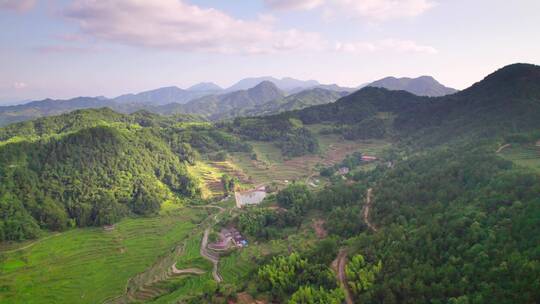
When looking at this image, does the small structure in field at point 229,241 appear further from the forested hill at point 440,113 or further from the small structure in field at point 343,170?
the forested hill at point 440,113

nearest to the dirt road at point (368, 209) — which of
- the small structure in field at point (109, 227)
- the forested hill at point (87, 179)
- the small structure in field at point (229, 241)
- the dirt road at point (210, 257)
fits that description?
the small structure in field at point (229, 241)

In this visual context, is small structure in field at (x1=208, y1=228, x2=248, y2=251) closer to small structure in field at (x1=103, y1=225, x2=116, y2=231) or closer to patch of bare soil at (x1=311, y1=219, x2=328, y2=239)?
patch of bare soil at (x1=311, y1=219, x2=328, y2=239)

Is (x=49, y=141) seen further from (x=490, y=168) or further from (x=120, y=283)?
(x=490, y=168)

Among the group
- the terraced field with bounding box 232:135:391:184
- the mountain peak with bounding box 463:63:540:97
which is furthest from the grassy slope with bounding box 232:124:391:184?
the mountain peak with bounding box 463:63:540:97

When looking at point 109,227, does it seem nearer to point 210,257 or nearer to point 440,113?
point 210,257

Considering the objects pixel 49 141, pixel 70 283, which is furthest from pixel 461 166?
pixel 49 141

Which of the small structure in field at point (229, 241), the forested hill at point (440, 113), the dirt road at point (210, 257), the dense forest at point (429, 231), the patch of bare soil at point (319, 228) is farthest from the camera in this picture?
the forested hill at point (440, 113)

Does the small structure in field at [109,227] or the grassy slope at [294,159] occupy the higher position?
the grassy slope at [294,159]
